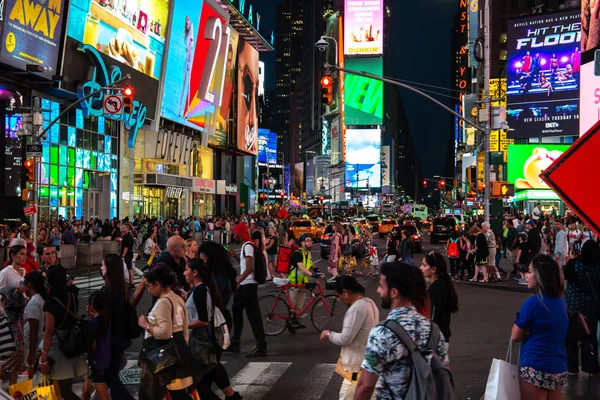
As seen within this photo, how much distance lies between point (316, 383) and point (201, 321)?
8.53 feet

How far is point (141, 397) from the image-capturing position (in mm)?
6395

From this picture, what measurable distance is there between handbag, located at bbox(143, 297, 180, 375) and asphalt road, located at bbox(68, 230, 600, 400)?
1303 millimetres

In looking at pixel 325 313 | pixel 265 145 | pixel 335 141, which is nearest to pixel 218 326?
pixel 325 313

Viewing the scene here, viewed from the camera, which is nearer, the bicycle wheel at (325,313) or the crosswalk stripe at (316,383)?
the crosswalk stripe at (316,383)

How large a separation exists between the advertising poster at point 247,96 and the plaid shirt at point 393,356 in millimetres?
78900

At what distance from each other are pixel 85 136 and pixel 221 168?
35.3m

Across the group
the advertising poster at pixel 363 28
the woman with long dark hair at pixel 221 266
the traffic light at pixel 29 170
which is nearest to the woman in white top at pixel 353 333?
the woman with long dark hair at pixel 221 266

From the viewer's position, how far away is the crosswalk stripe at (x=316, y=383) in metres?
8.58

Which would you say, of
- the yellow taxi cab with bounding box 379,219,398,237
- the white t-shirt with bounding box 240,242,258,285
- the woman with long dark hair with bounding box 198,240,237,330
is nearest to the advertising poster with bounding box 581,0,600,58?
the yellow taxi cab with bounding box 379,219,398,237

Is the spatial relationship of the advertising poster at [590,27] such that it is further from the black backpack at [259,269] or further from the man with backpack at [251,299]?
the man with backpack at [251,299]

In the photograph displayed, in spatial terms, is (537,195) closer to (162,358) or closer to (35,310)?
(35,310)

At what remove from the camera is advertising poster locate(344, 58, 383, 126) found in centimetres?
16725

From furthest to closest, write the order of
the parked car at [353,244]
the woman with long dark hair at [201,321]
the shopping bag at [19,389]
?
the parked car at [353,244] < the woman with long dark hair at [201,321] < the shopping bag at [19,389]

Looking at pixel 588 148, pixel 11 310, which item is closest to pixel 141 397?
pixel 11 310
